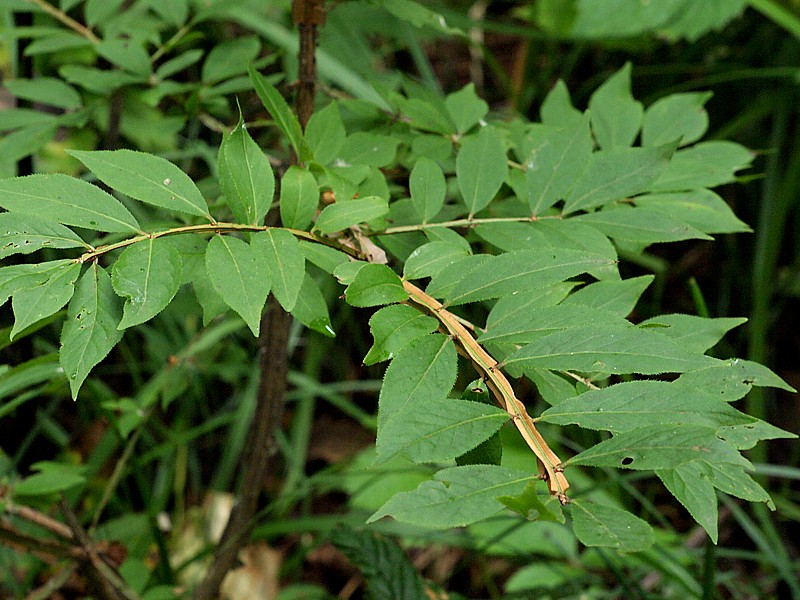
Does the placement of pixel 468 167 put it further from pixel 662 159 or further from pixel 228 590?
pixel 228 590

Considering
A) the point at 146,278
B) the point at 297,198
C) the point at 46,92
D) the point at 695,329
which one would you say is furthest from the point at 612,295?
the point at 46,92

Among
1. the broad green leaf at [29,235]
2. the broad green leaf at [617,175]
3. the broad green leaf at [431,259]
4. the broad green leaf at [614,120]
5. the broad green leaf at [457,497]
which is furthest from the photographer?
the broad green leaf at [614,120]

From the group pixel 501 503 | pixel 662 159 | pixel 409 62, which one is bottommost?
pixel 409 62

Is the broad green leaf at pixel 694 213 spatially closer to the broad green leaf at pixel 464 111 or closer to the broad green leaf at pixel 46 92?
the broad green leaf at pixel 464 111

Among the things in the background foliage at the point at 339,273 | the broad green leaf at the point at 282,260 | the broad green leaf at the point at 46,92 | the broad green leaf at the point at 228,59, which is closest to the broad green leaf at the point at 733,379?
the background foliage at the point at 339,273

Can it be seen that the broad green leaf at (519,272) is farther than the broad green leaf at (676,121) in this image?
No

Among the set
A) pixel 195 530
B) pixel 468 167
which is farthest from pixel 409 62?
pixel 468 167
